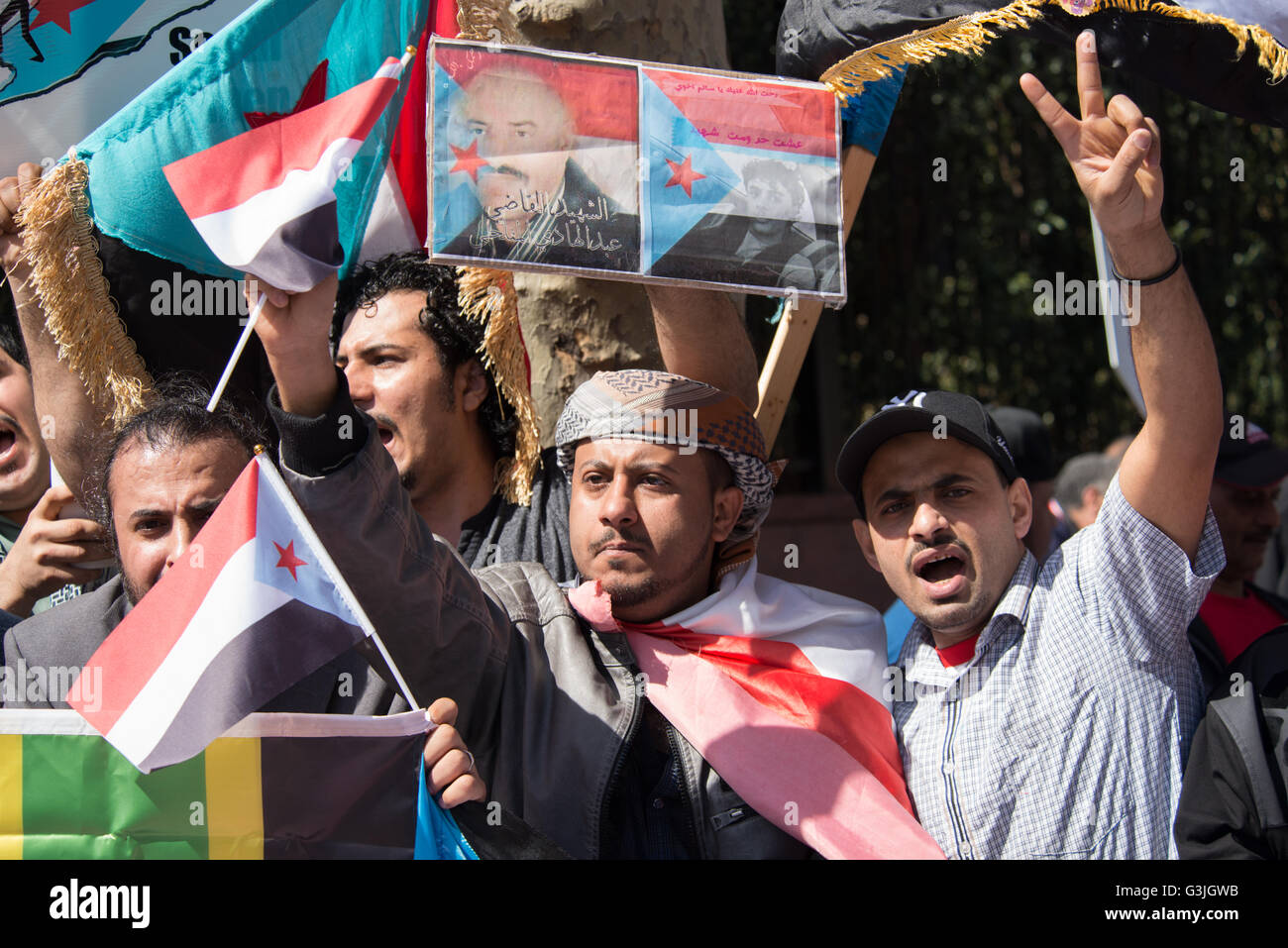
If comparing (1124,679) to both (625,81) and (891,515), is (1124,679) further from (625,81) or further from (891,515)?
(625,81)

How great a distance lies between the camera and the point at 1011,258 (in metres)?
8.26

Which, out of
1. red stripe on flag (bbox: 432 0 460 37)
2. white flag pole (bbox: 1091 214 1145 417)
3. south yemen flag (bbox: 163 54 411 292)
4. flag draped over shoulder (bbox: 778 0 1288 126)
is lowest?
white flag pole (bbox: 1091 214 1145 417)

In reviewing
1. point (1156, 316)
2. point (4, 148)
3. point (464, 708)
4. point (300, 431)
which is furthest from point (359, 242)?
point (1156, 316)

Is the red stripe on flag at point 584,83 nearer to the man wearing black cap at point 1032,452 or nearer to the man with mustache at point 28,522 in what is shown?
the man with mustache at point 28,522

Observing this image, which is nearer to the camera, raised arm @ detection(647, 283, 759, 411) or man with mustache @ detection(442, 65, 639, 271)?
man with mustache @ detection(442, 65, 639, 271)

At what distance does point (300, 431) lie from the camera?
2.40 m

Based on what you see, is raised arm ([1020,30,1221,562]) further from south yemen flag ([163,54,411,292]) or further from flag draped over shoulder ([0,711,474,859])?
flag draped over shoulder ([0,711,474,859])

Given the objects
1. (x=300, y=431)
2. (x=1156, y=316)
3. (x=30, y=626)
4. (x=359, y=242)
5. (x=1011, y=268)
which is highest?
(x=1011, y=268)

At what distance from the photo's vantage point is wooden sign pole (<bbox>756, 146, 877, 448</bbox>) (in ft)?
10.8

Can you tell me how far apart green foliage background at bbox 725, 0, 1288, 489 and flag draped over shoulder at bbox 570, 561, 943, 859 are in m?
5.09

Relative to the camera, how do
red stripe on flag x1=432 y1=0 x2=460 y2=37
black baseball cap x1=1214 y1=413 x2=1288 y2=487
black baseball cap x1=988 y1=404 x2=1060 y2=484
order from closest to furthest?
red stripe on flag x1=432 y1=0 x2=460 y2=37 < black baseball cap x1=1214 y1=413 x2=1288 y2=487 < black baseball cap x1=988 y1=404 x2=1060 y2=484

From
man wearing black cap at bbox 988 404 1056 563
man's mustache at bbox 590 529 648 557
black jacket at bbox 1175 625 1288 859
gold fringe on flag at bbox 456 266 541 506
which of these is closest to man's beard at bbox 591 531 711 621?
man's mustache at bbox 590 529 648 557

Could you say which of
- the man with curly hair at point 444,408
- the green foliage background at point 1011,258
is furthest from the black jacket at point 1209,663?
the green foliage background at point 1011,258
